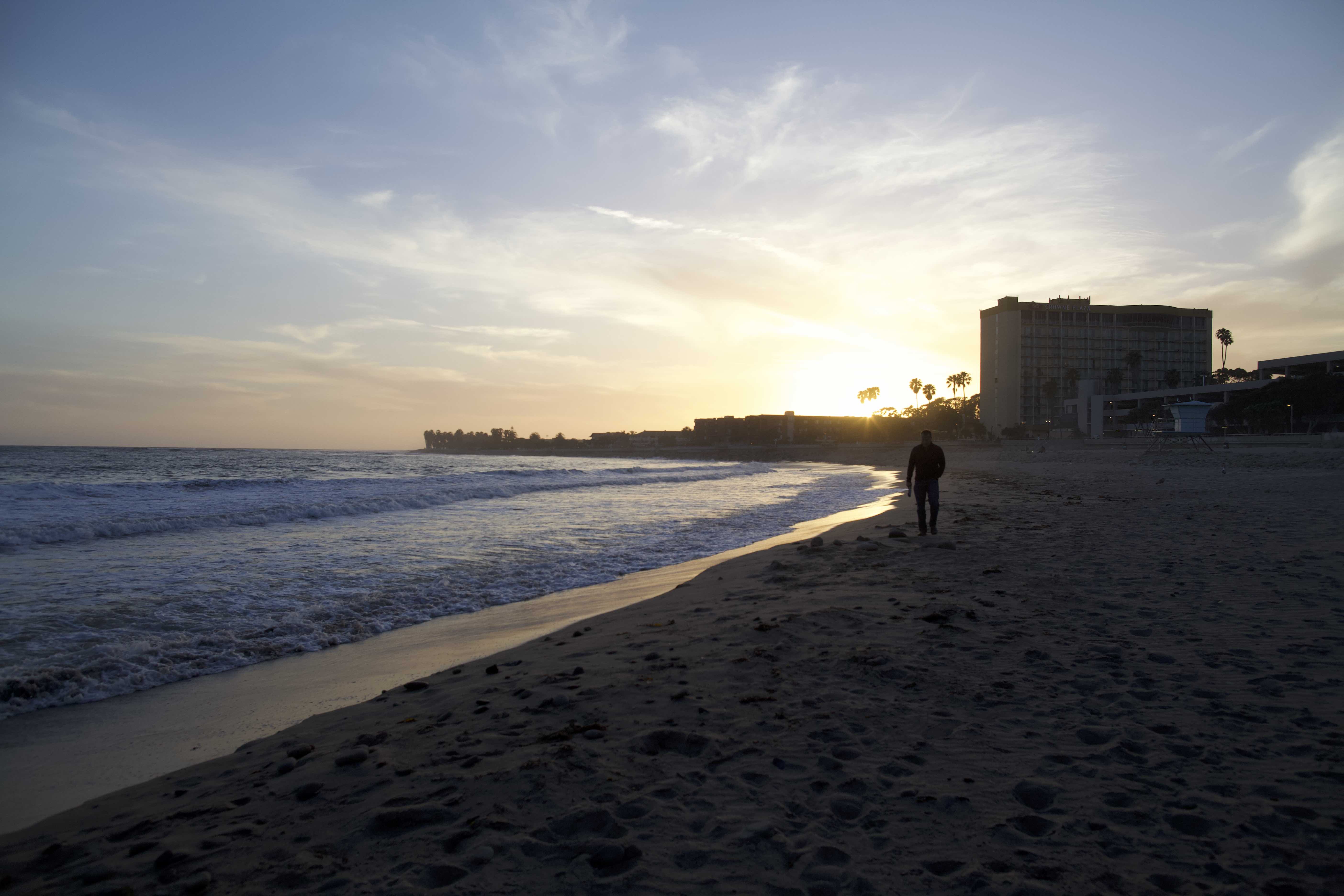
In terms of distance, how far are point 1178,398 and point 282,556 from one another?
360ft

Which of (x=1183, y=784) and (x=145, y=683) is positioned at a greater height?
(x=1183, y=784)

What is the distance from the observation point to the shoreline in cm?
389

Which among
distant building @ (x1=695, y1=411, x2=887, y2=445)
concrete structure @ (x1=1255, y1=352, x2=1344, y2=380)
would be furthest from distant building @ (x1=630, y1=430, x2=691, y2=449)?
concrete structure @ (x1=1255, y1=352, x2=1344, y2=380)

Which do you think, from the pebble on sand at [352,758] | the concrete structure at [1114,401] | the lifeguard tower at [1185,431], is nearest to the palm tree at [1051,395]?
the concrete structure at [1114,401]

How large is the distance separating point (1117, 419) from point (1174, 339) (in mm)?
51529

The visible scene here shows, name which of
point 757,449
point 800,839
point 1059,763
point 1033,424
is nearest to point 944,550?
point 1059,763

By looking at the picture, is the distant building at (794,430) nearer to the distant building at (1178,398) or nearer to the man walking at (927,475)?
the distant building at (1178,398)

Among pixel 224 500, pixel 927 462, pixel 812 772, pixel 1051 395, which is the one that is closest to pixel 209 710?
pixel 812 772

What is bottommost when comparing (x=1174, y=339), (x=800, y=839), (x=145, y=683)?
(x=145, y=683)

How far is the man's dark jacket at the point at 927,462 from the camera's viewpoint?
472 inches

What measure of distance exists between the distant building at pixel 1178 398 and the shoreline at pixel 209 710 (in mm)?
71292

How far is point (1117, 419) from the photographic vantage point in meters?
101

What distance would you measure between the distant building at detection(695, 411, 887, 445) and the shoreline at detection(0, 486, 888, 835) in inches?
5908

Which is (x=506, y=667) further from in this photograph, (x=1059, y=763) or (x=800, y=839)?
(x=1059, y=763)
